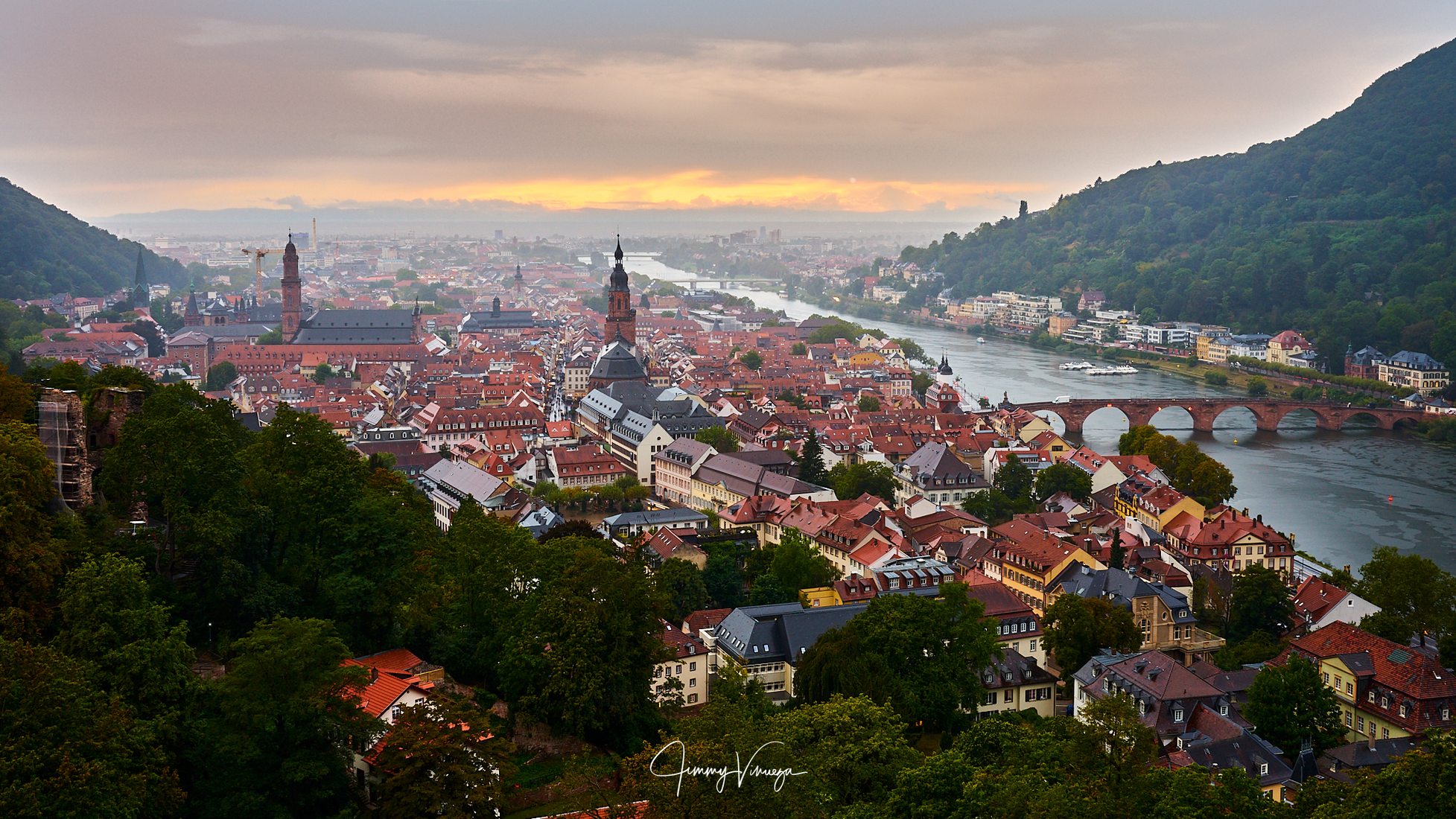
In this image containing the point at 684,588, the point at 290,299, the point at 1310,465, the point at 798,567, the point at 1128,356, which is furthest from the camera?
the point at 1128,356

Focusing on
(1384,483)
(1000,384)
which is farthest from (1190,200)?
(1384,483)

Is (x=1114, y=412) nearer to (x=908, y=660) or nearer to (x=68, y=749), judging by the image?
(x=908, y=660)

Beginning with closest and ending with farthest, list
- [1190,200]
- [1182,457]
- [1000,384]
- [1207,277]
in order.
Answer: [1182,457], [1000,384], [1207,277], [1190,200]

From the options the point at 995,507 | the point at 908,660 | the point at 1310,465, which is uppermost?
the point at 908,660

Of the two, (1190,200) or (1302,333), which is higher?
(1190,200)

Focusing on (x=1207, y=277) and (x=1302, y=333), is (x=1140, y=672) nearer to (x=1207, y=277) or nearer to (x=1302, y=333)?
(x=1302, y=333)
